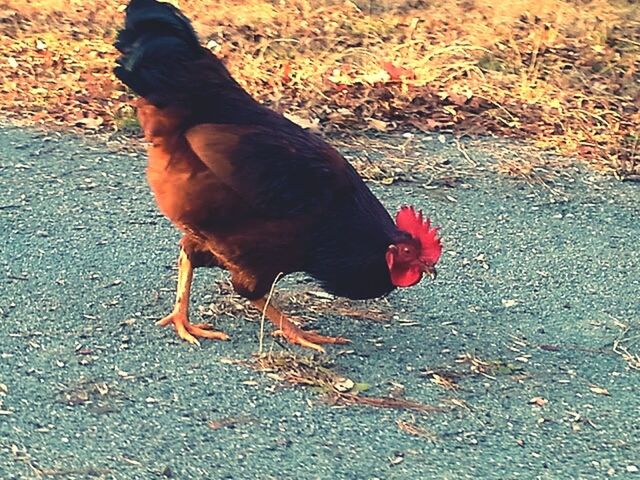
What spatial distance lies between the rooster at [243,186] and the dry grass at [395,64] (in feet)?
9.45

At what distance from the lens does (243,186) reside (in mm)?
4652

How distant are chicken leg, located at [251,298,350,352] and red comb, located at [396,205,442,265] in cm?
56

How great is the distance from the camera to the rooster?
4664 mm

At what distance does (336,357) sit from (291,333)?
0.23 metres

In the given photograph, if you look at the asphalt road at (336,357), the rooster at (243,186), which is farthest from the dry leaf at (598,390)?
the rooster at (243,186)

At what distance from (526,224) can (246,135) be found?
7.69 feet

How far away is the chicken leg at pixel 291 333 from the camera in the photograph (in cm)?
494

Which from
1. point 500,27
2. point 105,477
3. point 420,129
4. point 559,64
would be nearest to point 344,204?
point 105,477

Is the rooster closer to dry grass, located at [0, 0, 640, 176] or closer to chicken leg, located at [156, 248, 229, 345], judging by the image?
chicken leg, located at [156, 248, 229, 345]

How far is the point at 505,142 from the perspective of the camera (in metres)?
7.75

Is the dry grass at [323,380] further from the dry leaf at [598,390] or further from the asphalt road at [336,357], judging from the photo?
the dry leaf at [598,390]

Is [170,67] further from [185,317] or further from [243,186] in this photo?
[185,317]

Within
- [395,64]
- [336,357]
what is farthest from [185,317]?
[395,64]

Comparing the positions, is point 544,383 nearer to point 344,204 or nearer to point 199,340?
point 344,204
